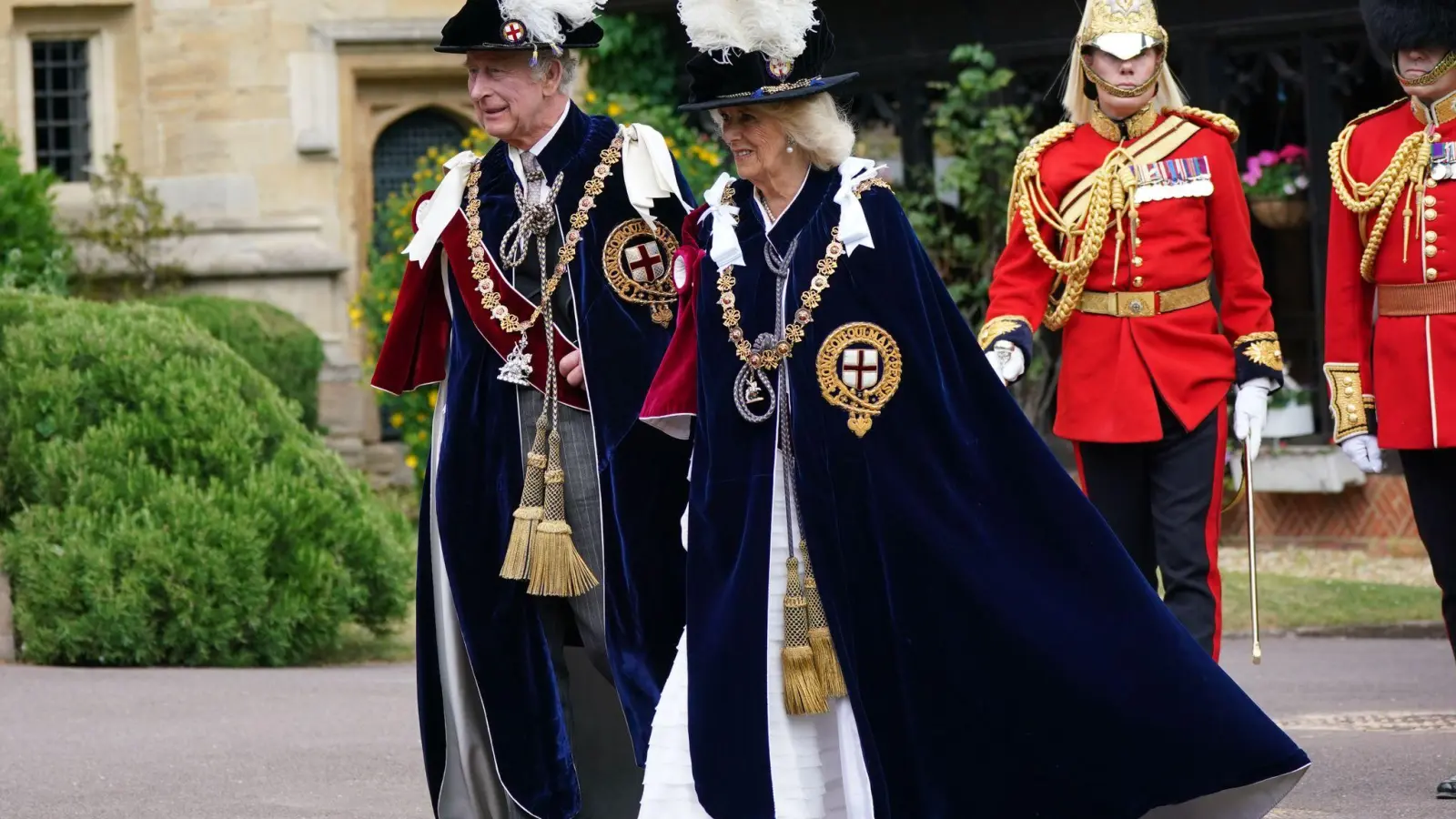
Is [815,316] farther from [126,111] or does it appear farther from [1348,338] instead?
[126,111]

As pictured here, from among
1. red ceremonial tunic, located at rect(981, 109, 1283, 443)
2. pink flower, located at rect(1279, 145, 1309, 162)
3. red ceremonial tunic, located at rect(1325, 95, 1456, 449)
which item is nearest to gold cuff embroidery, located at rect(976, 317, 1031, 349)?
red ceremonial tunic, located at rect(981, 109, 1283, 443)

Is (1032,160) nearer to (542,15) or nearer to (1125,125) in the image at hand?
(1125,125)

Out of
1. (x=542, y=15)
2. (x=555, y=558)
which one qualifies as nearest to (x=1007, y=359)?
(x=555, y=558)

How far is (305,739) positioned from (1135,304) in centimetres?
287

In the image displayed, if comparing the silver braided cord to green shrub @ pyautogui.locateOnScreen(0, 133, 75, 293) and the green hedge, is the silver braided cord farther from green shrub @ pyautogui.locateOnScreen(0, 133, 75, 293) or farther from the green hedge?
green shrub @ pyautogui.locateOnScreen(0, 133, 75, 293)

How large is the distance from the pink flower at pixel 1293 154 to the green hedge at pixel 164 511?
5.34 meters

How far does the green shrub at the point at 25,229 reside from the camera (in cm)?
1431

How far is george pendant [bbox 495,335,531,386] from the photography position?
18.3 ft

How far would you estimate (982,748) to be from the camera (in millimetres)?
4848

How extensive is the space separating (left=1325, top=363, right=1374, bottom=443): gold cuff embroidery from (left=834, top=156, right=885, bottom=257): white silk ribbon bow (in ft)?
6.42

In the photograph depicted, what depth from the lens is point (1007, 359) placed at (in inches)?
245

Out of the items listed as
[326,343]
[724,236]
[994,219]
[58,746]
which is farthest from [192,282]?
[724,236]

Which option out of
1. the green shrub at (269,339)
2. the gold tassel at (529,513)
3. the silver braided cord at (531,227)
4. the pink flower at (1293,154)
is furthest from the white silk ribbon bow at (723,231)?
the green shrub at (269,339)

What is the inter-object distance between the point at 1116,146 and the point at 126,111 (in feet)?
37.4
